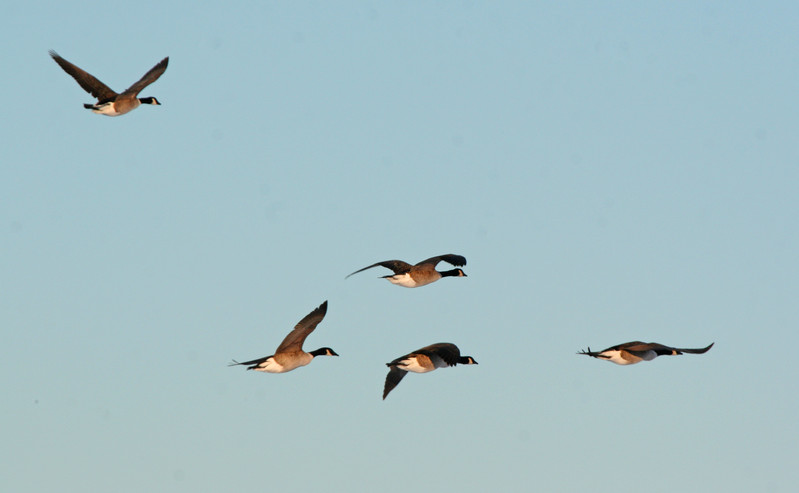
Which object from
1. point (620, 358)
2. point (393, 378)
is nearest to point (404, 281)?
point (393, 378)

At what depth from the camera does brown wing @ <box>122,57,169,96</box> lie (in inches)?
1282

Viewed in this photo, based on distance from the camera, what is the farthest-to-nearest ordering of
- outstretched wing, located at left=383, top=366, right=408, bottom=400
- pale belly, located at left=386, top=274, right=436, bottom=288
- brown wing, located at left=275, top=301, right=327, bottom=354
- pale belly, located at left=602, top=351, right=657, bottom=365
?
1. pale belly, located at left=386, top=274, right=436, bottom=288
2. pale belly, located at left=602, top=351, right=657, bottom=365
3. outstretched wing, located at left=383, top=366, right=408, bottom=400
4. brown wing, located at left=275, top=301, right=327, bottom=354

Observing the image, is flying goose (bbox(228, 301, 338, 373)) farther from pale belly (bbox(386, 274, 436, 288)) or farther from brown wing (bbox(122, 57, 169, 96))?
brown wing (bbox(122, 57, 169, 96))

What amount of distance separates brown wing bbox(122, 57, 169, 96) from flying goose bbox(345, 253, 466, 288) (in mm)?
9187

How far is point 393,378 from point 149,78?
1191cm

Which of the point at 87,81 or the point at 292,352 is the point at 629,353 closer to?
the point at 292,352

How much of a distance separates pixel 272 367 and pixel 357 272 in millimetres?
4438

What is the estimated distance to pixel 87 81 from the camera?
32.3m

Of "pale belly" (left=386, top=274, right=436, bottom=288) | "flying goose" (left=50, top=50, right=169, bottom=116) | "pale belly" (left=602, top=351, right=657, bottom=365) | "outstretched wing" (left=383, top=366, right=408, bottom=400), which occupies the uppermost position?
"flying goose" (left=50, top=50, right=169, bottom=116)

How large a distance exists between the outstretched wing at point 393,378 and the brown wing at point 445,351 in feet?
5.29

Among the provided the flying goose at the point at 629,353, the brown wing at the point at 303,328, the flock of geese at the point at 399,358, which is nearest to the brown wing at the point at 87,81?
the flock of geese at the point at 399,358

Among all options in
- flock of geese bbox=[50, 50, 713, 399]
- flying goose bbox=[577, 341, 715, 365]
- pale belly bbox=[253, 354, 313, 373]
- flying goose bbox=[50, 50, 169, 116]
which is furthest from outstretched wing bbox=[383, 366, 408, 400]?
flying goose bbox=[50, 50, 169, 116]

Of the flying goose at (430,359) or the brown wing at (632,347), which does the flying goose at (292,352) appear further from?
the brown wing at (632,347)

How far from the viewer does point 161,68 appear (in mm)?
33594
